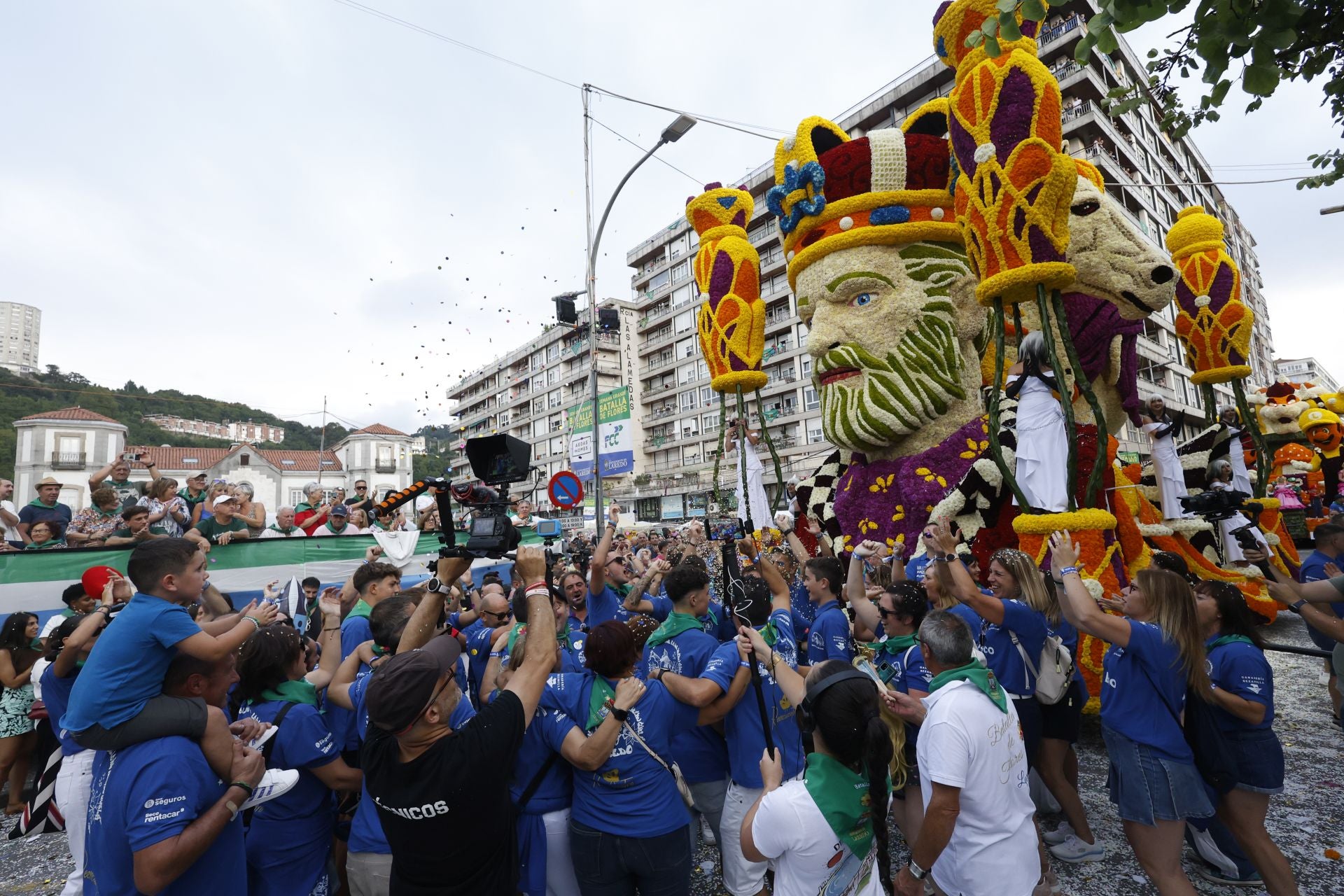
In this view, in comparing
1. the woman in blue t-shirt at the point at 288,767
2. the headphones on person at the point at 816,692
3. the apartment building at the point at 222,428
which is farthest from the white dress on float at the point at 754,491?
the apartment building at the point at 222,428

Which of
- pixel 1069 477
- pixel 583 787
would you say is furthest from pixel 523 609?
pixel 1069 477

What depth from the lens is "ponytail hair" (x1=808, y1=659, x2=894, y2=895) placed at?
1951 mm

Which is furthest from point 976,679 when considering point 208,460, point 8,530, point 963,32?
point 208,460

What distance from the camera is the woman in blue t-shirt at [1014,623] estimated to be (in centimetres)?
347

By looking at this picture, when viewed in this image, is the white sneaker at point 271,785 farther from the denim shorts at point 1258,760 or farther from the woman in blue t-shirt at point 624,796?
the denim shorts at point 1258,760

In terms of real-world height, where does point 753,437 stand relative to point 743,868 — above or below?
above

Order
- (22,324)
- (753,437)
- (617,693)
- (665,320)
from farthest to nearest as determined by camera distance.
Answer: (22,324), (665,320), (753,437), (617,693)

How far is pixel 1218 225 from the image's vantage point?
8.37 m

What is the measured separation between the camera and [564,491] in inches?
340

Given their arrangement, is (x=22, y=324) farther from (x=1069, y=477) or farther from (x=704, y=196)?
(x=1069, y=477)

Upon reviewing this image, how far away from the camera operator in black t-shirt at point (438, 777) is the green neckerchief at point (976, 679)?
1.51m

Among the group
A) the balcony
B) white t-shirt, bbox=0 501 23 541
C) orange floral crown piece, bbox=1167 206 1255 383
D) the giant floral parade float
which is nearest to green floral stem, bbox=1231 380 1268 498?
the giant floral parade float

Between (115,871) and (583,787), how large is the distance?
1.53m

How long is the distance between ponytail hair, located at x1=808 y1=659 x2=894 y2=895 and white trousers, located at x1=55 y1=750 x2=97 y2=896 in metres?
3.54
